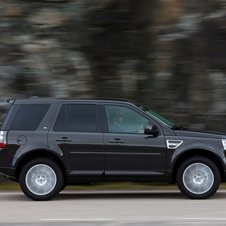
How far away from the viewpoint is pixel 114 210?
6.56m

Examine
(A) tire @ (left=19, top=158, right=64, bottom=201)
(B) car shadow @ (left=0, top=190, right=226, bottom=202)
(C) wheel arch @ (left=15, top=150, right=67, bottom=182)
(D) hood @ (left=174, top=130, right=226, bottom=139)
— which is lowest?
(B) car shadow @ (left=0, top=190, right=226, bottom=202)

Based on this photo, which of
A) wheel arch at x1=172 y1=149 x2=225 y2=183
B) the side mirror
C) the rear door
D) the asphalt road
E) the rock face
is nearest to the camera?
the asphalt road

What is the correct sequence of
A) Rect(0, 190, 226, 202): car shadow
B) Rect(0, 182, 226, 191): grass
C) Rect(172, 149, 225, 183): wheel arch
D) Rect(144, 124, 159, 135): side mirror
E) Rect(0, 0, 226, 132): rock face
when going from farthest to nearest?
Rect(0, 0, 226, 132): rock face, Rect(0, 182, 226, 191): grass, Rect(0, 190, 226, 202): car shadow, Rect(172, 149, 225, 183): wheel arch, Rect(144, 124, 159, 135): side mirror

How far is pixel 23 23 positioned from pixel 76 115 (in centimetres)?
414

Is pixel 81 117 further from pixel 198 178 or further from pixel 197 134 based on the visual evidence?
pixel 198 178

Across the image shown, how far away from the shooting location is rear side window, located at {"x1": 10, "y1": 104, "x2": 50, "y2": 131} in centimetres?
767

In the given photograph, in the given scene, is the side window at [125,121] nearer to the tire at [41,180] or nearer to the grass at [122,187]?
the tire at [41,180]

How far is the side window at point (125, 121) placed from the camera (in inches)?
298

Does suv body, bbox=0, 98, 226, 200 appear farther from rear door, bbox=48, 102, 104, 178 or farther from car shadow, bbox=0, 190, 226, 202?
car shadow, bbox=0, 190, 226, 202

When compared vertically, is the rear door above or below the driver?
below

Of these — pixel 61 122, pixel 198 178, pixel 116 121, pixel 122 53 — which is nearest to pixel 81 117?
pixel 61 122

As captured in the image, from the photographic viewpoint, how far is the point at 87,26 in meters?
10.8

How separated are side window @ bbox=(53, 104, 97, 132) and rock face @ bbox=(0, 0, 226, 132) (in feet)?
9.31

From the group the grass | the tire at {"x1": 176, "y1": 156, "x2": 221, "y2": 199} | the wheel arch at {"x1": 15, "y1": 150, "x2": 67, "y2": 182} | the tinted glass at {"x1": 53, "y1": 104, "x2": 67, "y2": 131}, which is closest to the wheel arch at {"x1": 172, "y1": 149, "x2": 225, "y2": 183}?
the tire at {"x1": 176, "y1": 156, "x2": 221, "y2": 199}
